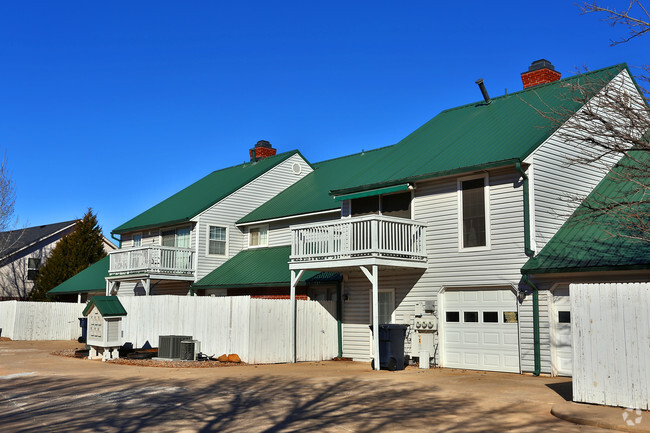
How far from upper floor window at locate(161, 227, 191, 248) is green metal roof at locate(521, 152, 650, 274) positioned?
58.4ft

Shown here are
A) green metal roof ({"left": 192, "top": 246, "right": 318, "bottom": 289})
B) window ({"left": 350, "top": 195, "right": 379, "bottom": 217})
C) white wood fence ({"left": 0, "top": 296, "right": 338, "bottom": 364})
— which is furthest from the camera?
green metal roof ({"left": 192, "top": 246, "right": 318, "bottom": 289})

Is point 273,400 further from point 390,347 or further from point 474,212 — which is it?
point 474,212

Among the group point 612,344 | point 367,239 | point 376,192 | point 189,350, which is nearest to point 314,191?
point 376,192

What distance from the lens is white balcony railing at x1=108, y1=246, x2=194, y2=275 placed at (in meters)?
28.8

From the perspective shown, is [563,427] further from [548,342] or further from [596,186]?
[596,186]

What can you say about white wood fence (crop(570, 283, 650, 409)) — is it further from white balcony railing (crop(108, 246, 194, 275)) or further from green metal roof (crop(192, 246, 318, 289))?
white balcony railing (crop(108, 246, 194, 275))

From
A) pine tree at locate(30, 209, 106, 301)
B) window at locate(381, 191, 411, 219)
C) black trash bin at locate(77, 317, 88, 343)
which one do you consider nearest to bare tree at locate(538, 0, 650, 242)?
window at locate(381, 191, 411, 219)

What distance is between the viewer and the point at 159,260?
2880 cm

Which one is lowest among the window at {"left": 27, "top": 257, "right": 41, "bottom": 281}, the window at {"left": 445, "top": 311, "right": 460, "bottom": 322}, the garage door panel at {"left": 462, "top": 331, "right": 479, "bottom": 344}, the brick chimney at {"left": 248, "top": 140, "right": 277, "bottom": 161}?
the garage door panel at {"left": 462, "top": 331, "right": 479, "bottom": 344}

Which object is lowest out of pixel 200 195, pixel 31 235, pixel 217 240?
pixel 217 240

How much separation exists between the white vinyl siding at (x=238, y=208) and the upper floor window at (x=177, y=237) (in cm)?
123

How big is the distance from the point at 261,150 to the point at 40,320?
48.4ft

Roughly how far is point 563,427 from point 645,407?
176cm

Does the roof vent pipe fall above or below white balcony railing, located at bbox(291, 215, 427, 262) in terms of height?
above
